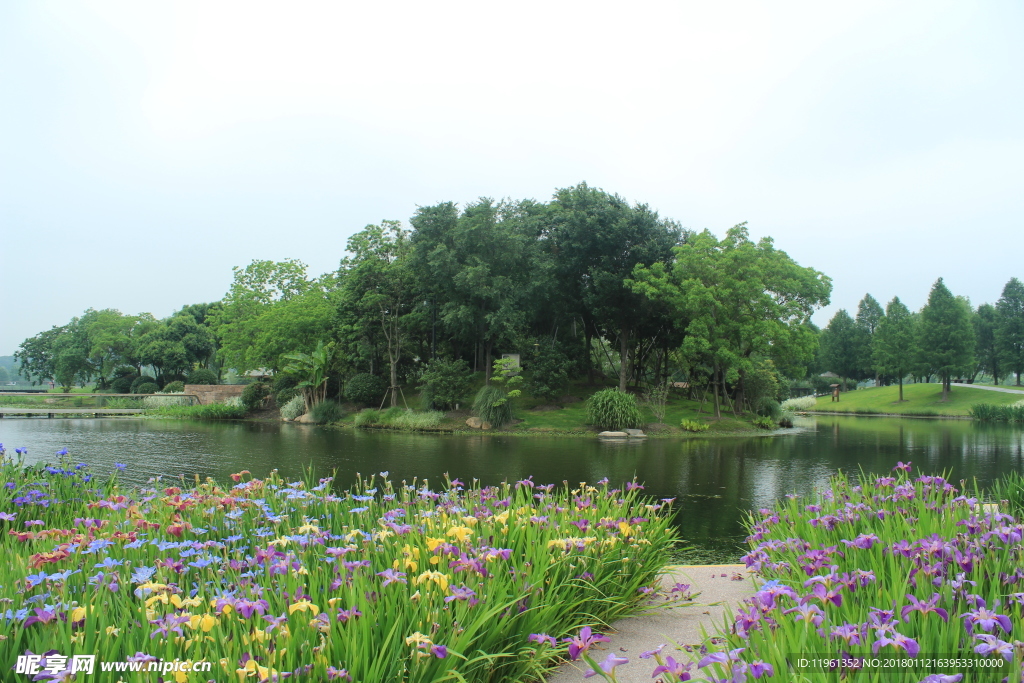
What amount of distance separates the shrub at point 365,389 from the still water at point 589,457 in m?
4.52

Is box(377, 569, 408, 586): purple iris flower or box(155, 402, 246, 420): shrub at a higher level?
box(377, 569, 408, 586): purple iris flower

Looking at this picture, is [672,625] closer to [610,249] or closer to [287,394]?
[610,249]

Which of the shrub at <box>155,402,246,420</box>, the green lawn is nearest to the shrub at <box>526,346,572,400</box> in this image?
the shrub at <box>155,402,246,420</box>

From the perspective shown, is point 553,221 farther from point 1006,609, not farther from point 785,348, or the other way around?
point 1006,609

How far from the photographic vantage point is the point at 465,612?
255cm

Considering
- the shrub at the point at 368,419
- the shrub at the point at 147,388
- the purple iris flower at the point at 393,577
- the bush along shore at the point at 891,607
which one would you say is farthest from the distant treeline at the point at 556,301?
the purple iris flower at the point at 393,577

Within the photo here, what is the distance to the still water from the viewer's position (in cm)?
1084

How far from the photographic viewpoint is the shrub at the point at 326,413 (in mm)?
28406

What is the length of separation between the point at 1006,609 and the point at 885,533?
0.80 m

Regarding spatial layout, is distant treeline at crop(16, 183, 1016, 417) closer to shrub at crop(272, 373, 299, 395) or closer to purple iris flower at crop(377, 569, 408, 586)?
shrub at crop(272, 373, 299, 395)

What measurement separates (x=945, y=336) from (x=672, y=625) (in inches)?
1838

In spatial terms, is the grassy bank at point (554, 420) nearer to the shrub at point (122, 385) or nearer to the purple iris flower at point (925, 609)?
the purple iris flower at point (925, 609)

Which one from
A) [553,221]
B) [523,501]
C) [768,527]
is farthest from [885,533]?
[553,221]

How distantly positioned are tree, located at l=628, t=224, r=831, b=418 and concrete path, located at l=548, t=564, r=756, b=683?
20.6m
